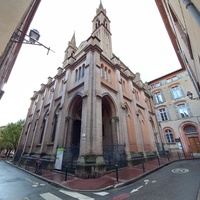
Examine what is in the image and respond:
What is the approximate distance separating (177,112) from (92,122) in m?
19.9

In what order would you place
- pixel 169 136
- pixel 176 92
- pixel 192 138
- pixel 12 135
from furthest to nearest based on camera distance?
pixel 12 135 → pixel 176 92 → pixel 169 136 → pixel 192 138

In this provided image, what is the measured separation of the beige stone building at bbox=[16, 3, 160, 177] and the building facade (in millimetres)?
7077

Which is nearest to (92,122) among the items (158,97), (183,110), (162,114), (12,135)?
(162,114)

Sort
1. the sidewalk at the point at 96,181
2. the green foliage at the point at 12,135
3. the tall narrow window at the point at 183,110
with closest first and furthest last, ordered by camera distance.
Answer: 1. the sidewalk at the point at 96,181
2. the tall narrow window at the point at 183,110
3. the green foliage at the point at 12,135

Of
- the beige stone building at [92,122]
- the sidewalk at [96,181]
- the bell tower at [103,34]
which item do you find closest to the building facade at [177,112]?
the beige stone building at [92,122]

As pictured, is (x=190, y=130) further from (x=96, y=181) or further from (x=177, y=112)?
(x=96, y=181)

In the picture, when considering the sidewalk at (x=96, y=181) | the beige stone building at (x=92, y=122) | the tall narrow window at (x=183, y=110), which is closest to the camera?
the sidewalk at (x=96, y=181)

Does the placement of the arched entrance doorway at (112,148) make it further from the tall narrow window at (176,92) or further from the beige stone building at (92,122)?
Answer: the tall narrow window at (176,92)

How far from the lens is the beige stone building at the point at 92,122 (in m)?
8.68

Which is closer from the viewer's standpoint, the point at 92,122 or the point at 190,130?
the point at 92,122

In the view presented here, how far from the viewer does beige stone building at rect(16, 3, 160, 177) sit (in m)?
8.68

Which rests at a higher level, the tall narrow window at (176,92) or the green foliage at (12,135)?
the tall narrow window at (176,92)

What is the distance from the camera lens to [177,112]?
69.6 feet

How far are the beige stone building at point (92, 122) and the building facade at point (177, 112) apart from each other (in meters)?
7.08
